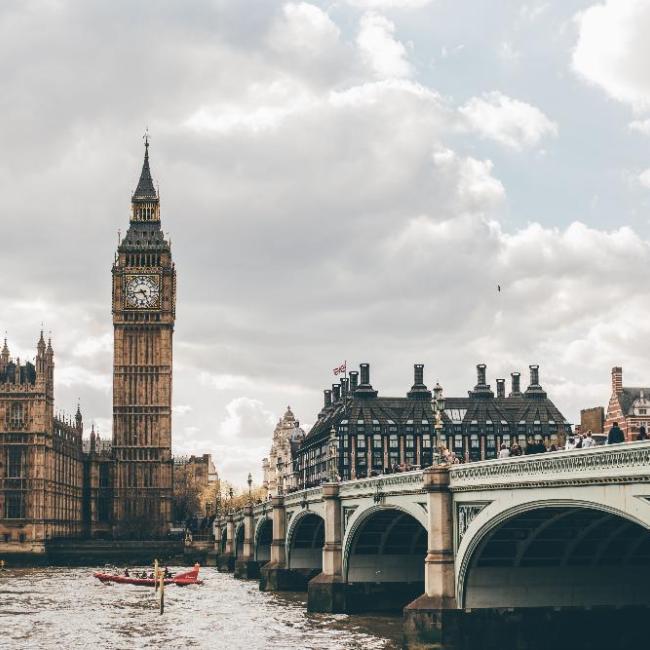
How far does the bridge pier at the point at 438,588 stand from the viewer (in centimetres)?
4709

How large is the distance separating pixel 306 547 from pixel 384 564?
2471cm

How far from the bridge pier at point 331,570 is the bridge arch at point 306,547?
19.1m

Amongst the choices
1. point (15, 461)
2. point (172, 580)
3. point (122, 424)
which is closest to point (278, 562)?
point (172, 580)

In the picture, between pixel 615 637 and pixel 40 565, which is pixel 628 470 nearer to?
pixel 615 637

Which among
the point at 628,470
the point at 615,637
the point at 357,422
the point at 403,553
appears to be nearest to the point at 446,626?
the point at 615,637

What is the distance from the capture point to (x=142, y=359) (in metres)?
188

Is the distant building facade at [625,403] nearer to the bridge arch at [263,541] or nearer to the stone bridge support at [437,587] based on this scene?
the bridge arch at [263,541]

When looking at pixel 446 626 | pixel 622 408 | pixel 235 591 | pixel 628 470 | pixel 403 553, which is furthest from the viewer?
pixel 622 408

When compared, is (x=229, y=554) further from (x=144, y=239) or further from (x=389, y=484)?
(x=389, y=484)

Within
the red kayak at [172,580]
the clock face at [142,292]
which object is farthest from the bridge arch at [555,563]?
the clock face at [142,292]

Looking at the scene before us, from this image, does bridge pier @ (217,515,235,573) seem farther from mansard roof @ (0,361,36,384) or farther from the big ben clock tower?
mansard roof @ (0,361,36,384)

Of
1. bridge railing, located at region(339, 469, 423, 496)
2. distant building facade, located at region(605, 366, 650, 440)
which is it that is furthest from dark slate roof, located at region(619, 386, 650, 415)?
bridge railing, located at region(339, 469, 423, 496)

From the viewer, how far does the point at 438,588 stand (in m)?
48.1

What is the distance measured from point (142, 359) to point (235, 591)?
96.2 metres
